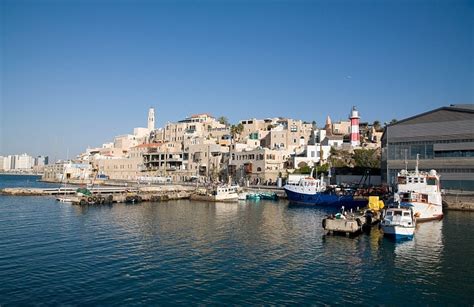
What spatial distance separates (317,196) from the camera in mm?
58125

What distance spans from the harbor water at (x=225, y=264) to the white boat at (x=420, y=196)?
2.26 meters

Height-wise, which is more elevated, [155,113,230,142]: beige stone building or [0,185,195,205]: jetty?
[155,113,230,142]: beige stone building

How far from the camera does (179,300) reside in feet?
56.4

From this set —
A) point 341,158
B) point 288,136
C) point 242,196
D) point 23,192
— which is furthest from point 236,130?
point 23,192

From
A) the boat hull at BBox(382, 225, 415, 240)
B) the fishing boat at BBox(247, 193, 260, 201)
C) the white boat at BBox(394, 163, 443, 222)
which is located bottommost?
the boat hull at BBox(382, 225, 415, 240)

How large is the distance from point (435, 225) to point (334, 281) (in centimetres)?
2410

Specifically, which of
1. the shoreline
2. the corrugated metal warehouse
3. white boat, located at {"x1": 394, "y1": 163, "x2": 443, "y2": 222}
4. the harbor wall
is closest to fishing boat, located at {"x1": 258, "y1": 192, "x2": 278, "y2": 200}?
the shoreline

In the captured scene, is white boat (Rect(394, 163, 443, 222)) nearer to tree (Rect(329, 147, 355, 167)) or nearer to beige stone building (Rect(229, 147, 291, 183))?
tree (Rect(329, 147, 355, 167))

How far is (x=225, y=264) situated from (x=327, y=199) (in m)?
37.3

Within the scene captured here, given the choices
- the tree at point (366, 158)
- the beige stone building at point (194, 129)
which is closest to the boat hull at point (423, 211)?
the tree at point (366, 158)

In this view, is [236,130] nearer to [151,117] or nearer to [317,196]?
[317,196]

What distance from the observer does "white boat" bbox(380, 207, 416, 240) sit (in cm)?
3056

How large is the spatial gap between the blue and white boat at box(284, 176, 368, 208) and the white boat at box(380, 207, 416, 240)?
77.4 feet

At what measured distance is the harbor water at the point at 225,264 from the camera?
1784cm
